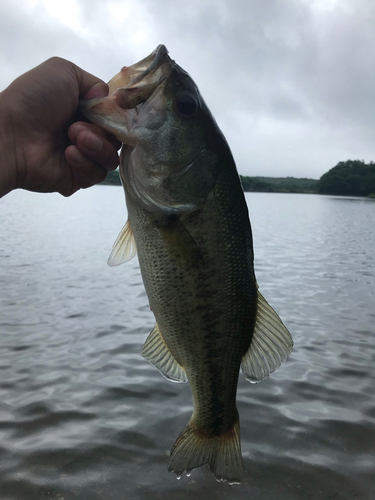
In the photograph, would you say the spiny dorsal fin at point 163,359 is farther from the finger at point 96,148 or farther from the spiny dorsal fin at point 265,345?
the finger at point 96,148

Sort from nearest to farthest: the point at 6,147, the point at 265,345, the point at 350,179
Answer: the point at 265,345, the point at 6,147, the point at 350,179

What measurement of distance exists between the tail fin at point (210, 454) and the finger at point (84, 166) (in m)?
1.83

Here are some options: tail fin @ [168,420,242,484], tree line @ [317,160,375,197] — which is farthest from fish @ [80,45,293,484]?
tree line @ [317,160,375,197]

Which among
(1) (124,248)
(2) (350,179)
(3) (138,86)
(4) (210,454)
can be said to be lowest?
(4) (210,454)

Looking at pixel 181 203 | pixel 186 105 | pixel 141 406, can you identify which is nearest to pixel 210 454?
pixel 181 203

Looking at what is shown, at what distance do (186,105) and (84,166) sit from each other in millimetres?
797

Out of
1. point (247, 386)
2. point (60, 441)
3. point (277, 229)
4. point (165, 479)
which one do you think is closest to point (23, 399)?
point (60, 441)

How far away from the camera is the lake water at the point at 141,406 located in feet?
13.3

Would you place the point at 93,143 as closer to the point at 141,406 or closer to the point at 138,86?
the point at 138,86

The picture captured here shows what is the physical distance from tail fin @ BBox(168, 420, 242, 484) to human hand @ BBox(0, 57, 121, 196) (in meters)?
1.88

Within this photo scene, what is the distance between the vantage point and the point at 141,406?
18.0 ft

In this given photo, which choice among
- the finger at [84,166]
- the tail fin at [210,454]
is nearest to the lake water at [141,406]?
the tail fin at [210,454]

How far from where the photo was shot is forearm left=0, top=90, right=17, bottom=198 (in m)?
2.77

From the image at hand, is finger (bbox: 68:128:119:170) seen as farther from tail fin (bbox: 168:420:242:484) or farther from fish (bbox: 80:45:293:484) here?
tail fin (bbox: 168:420:242:484)
